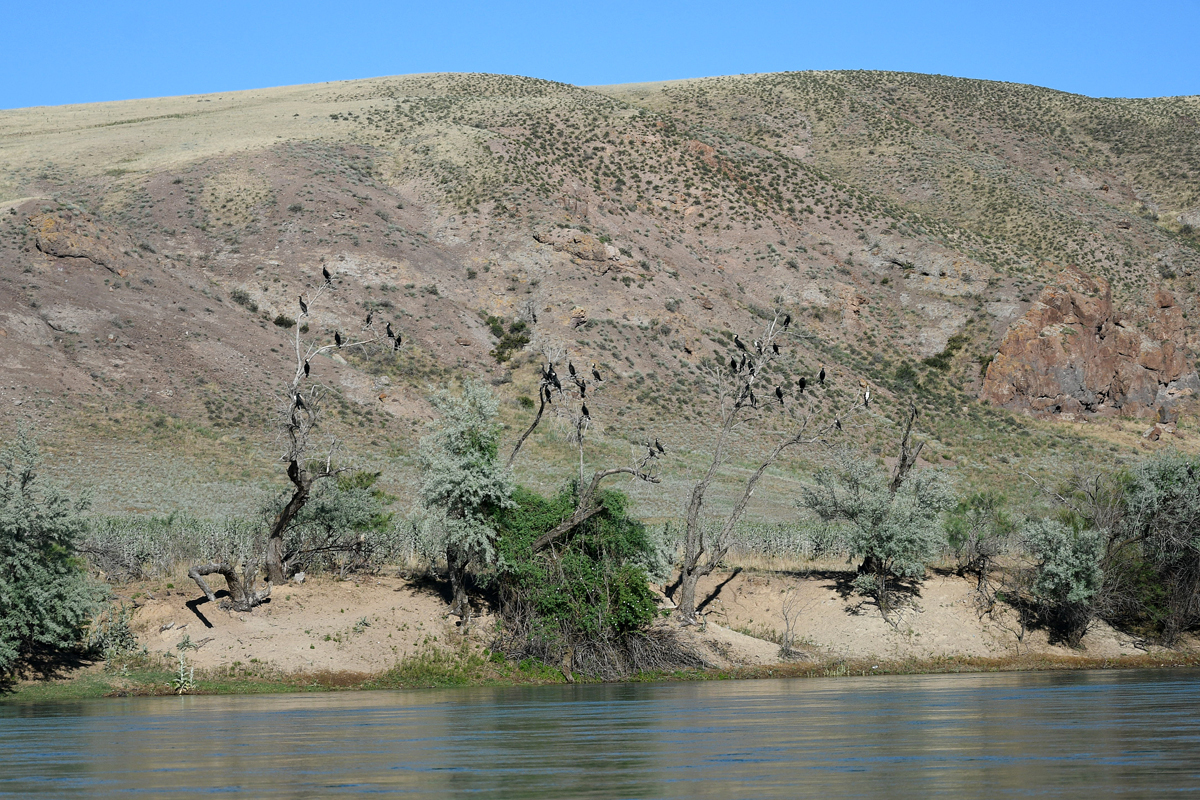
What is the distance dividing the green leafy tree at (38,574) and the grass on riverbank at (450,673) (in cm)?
117

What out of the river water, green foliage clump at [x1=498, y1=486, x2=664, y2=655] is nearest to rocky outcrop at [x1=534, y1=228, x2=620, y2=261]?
green foliage clump at [x1=498, y1=486, x2=664, y2=655]

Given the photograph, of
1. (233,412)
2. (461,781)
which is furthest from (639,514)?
(461,781)

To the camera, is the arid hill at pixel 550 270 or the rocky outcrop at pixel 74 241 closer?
the arid hill at pixel 550 270

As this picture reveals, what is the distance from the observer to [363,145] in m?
96.8

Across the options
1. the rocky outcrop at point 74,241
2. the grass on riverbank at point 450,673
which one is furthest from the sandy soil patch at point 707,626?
the rocky outcrop at point 74,241

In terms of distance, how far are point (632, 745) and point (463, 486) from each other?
15517 mm

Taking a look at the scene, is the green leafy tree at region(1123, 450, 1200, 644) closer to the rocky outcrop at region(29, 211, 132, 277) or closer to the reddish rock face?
the reddish rock face

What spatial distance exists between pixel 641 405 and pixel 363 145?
40581mm

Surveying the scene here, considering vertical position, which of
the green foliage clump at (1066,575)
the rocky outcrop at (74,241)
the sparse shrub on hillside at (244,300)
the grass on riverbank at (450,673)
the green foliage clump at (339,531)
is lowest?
the grass on riverbank at (450,673)

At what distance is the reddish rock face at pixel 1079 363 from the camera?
80562mm

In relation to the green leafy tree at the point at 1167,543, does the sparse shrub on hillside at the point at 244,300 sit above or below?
above

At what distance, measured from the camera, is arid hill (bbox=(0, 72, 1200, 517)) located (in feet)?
202

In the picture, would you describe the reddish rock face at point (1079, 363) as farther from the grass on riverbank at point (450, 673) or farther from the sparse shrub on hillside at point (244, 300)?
the grass on riverbank at point (450, 673)

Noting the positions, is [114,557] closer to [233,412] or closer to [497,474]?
[497,474]
